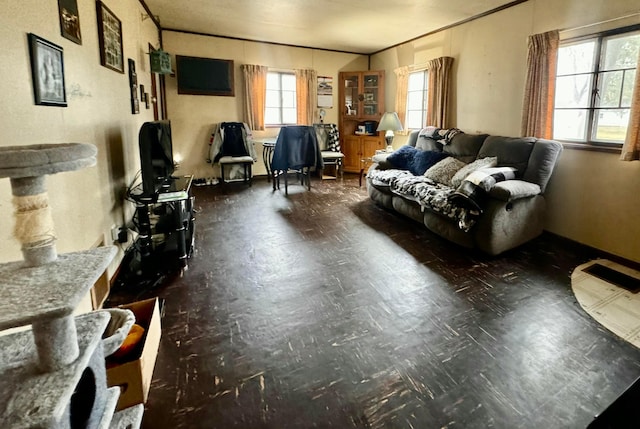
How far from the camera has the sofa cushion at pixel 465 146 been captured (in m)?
4.05

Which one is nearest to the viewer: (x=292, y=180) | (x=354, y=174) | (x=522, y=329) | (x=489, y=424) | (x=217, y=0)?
(x=489, y=424)

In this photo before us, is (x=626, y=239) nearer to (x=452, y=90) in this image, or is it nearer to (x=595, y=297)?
(x=595, y=297)

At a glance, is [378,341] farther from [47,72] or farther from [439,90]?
[439,90]

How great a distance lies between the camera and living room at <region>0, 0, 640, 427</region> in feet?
5.14

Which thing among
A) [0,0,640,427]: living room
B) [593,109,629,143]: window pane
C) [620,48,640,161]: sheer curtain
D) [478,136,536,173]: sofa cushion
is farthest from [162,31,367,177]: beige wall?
[620,48,640,161]: sheer curtain

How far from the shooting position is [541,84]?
11.5ft

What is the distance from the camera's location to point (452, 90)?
16.5 feet

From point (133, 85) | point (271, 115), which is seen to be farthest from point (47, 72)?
point (271, 115)

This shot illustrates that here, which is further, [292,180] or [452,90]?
[292,180]

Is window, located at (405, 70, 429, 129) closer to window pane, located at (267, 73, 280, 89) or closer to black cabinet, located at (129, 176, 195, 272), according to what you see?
window pane, located at (267, 73, 280, 89)

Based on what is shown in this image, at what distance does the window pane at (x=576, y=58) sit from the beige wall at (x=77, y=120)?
13.4ft

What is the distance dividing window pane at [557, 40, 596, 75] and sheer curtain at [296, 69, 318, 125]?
425cm

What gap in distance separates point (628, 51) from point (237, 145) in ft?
16.9

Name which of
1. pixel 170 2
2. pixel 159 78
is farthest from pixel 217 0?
pixel 159 78
